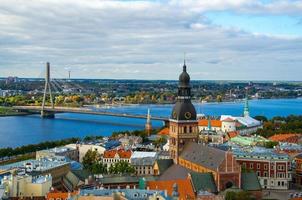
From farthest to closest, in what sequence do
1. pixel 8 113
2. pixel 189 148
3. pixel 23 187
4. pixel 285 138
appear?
pixel 8 113, pixel 285 138, pixel 189 148, pixel 23 187

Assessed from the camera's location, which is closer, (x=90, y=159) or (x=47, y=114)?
(x=90, y=159)

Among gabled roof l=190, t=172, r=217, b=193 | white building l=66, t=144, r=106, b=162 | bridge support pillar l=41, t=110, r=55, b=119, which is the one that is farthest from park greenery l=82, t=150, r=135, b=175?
bridge support pillar l=41, t=110, r=55, b=119

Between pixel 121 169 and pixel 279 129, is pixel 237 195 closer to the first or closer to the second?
pixel 121 169

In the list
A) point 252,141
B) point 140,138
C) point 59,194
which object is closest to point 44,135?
point 140,138

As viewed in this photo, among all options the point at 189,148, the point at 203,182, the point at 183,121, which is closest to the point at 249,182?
the point at 203,182

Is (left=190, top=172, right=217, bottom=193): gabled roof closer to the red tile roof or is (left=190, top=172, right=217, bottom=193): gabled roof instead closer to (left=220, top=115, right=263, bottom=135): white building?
the red tile roof

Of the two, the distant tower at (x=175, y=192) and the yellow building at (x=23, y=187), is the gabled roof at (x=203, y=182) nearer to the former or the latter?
the distant tower at (x=175, y=192)

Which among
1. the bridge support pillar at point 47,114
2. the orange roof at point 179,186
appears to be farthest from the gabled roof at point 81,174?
the bridge support pillar at point 47,114
